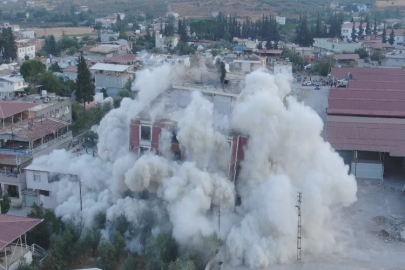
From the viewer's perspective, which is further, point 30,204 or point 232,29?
point 232,29

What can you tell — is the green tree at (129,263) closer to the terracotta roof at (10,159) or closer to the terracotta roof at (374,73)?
the terracotta roof at (10,159)

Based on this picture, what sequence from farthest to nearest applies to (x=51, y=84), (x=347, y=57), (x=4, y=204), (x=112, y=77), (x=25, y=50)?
(x=25, y=50), (x=347, y=57), (x=112, y=77), (x=51, y=84), (x=4, y=204)

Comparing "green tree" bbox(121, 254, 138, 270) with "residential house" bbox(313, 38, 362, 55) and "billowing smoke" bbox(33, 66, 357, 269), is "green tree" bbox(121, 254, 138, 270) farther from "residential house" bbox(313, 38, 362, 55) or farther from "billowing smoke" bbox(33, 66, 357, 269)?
"residential house" bbox(313, 38, 362, 55)

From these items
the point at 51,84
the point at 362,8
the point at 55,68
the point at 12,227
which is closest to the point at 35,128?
the point at 12,227

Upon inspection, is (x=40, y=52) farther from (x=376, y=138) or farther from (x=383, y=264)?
(x=383, y=264)

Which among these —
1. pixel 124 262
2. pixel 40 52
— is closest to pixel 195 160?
pixel 124 262

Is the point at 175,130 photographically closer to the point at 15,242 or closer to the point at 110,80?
the point at 15,242
